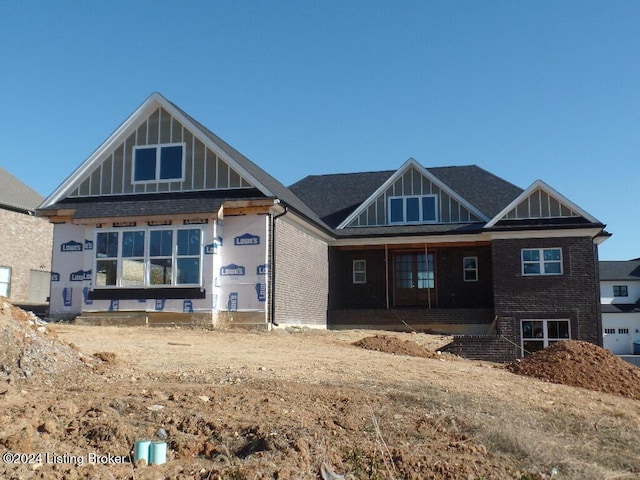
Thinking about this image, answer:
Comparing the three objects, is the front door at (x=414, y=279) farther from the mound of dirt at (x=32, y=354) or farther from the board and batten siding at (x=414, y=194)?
the mound of dirt at (x=32, y=354)

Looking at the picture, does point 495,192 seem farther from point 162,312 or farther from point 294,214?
point 162,312

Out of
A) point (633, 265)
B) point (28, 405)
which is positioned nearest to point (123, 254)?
point (28, 405)

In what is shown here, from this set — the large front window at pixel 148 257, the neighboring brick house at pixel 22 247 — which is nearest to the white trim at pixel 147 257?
the large front window at pixel 148 257

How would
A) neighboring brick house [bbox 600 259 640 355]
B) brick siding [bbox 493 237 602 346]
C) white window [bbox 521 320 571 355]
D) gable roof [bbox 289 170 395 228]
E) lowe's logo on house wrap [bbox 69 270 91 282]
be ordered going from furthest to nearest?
neighboring brick house [bbox 600 259 640 355], gable roof [bbox 289 170 395 228], white window [bbox 521 320 571 355], brick siding [bbox 493 237 602 346], lowe's logo on house wrap [bbox 69 270 91 282]

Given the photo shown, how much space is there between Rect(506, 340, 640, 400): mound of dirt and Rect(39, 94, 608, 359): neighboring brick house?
17.3 feet

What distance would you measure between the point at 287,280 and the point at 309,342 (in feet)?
14.8

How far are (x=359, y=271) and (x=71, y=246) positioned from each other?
35.6ft

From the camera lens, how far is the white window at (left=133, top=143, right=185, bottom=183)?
19.8 meters

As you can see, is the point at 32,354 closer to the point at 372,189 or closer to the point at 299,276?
the point at 299,276

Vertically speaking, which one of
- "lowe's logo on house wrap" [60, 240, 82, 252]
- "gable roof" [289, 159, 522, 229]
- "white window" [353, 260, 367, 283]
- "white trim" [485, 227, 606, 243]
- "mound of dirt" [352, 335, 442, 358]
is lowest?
"mound of dirt" [352, 335, 442, 358]

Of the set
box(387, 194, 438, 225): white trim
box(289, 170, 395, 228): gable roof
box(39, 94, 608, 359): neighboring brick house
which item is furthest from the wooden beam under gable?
box(387, 194, 438, 225): white trim

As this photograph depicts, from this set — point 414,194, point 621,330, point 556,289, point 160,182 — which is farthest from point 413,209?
point 621,330

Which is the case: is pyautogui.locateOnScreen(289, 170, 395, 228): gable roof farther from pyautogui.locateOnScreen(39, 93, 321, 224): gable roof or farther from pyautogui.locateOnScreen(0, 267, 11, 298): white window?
pyautogui.locateOnScreen(0, 267, 11, 298): white window

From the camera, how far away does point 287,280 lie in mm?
19750
